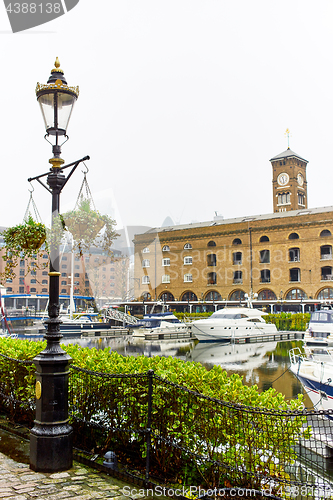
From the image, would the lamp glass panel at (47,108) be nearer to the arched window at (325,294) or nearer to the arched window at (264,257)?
the arched window at (325,294)

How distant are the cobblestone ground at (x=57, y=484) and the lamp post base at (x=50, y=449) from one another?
0.09m

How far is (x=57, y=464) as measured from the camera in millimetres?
5137

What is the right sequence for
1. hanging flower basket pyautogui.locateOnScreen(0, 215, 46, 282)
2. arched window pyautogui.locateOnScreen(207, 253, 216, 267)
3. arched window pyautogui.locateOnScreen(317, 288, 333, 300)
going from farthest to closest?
1. arched window pyautogui.locateOnScreen(207, 253, 216, 267)
2. arched window pyautogui.locateOnScreen(317, 288, 333, 300)
3. hanging flower basket pyautogui.locateOnScreen(0, 215, 46, 282)

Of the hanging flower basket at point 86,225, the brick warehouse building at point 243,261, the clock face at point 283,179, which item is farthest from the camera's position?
the clock face at point 283,179

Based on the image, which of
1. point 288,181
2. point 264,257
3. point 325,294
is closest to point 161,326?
point 264,257

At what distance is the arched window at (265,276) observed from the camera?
50.3 meters

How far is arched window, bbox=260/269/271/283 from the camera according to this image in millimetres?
50312

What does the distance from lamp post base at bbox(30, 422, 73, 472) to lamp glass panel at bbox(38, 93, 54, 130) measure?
4.46 m

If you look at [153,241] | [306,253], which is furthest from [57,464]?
[153,241]

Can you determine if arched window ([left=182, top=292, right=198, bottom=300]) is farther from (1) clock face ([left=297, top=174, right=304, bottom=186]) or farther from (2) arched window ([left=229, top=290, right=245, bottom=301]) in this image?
(1) clock face ([left=297, top=174, right=304, bottom=186])

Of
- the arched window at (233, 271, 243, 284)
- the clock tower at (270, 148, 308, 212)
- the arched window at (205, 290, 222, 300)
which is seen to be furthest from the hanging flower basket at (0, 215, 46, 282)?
the clock tower at (270, 148, 308, 212)

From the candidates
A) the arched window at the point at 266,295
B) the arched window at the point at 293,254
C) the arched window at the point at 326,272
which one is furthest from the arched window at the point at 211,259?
the arched window at the point at 326,272

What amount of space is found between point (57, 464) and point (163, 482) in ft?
4.60

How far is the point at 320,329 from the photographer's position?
28281 mm
